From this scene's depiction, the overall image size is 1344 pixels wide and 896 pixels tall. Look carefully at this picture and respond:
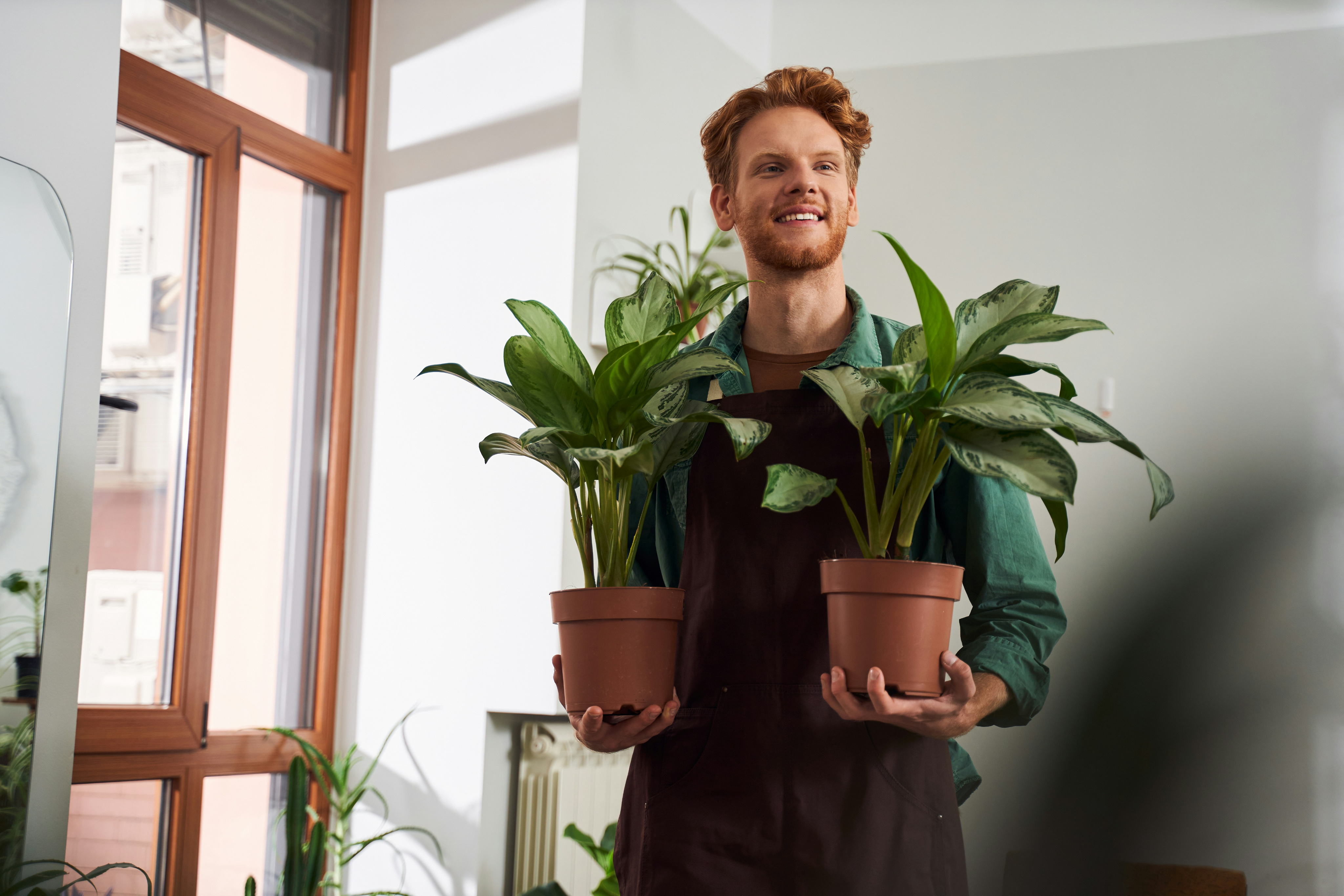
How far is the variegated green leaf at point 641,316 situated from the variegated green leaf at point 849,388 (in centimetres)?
21

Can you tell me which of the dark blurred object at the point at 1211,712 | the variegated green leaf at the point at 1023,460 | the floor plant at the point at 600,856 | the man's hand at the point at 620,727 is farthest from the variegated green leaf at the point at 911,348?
the dark blurred object at the point at 1211,712

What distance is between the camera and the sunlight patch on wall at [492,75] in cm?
303

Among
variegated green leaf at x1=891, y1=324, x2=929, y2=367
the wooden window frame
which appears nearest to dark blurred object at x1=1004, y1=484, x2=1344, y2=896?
the wooden window frame

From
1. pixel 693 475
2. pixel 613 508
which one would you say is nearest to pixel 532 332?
pixel 613 508

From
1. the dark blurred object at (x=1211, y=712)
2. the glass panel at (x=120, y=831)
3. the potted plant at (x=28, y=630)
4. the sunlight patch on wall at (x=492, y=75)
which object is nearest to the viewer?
the potted plant at (x=28, y=630)

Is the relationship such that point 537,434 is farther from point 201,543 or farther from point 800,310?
point 201,543

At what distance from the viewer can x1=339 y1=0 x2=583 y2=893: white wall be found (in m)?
2.90

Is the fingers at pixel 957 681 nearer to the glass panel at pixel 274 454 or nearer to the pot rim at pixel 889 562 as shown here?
the pot rim at pixel 889 562

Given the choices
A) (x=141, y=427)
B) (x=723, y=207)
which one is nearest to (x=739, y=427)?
(x=723, y=207)

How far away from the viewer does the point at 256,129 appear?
2902mm

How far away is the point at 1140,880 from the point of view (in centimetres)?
309

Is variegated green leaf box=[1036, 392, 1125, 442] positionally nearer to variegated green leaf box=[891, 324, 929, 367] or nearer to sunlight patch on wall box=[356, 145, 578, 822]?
variegated green leaf box=[891, 324, 929, 367]

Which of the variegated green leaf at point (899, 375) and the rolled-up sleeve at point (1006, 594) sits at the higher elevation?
the variegated green leaf at point (899, 375)

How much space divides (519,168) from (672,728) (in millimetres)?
2105
